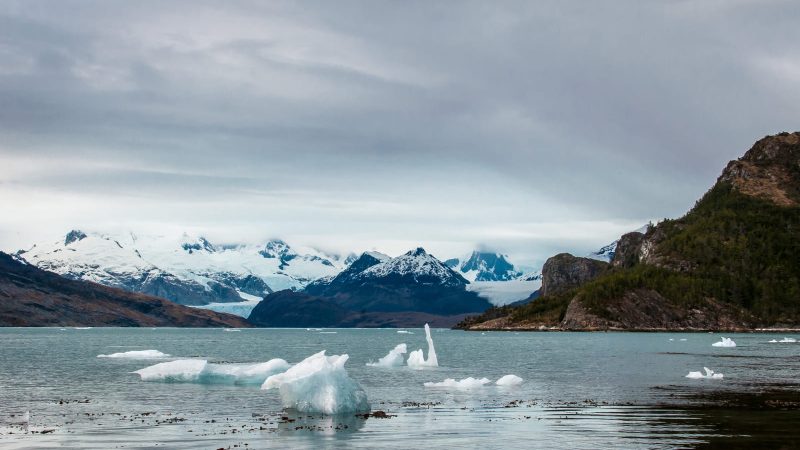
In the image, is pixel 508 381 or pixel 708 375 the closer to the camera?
pixel 508 381

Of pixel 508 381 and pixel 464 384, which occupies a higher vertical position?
pixel 508 381

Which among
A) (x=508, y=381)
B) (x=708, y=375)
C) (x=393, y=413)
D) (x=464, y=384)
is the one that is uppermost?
(x=708, y=375)

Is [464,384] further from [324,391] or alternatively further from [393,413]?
[324,391]

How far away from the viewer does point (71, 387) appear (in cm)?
8900

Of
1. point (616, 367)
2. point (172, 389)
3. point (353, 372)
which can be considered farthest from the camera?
point (616, 367)

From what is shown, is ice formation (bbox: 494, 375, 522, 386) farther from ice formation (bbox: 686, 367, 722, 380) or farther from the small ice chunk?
ice formation (bbox: 686, 367, 722, 380)

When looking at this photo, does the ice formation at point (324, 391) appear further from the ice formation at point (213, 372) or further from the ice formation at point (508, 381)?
the ice formation at point (508, 381)

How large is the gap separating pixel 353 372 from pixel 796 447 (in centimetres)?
7580

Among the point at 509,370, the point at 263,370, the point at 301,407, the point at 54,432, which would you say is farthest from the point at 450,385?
the point at 54,432

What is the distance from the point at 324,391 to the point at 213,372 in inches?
1262

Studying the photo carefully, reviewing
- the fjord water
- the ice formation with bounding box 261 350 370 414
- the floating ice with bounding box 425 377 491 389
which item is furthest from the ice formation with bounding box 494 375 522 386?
the ice formation with bounding box 261 350 370 414

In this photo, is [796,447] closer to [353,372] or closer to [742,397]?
[742,397]

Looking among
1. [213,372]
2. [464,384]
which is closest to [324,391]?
[464,384]

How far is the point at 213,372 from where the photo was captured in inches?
3634
